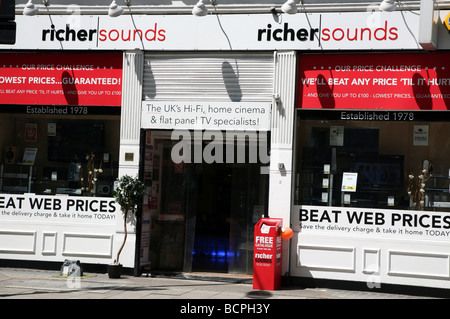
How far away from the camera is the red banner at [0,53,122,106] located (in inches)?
525

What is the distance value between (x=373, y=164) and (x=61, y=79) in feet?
21.6

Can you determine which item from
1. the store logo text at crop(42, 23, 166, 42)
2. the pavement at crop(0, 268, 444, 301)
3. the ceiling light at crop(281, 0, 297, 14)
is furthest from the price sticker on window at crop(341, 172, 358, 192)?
the store logo text at crop(42, 23, 166, 42)

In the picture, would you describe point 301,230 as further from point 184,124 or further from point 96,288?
point 96,288

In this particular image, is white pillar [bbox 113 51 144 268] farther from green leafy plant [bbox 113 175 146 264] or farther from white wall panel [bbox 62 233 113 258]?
green leafy plant [bbox 113 175 146 264]

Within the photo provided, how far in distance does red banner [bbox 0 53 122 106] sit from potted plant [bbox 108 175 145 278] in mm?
1782

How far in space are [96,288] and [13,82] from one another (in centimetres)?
518

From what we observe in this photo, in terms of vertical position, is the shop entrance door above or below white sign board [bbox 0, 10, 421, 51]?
below

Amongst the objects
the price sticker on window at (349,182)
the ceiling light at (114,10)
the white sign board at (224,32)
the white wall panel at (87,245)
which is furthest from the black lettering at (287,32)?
the white wall panel at (87,245)

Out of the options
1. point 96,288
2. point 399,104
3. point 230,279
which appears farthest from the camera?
point 230,279

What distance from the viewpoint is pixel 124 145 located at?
43.2ft

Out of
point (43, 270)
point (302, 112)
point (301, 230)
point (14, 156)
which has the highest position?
point (302, 112)

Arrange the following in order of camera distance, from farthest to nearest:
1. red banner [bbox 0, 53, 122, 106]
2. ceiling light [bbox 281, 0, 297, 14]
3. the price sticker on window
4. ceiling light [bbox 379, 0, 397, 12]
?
red banner [bbox 0, 53, 122, 106] < the price sticker on window < ceiling light [bbox 281, 0, 297, 14] < ceiling light [bbox 379, 0, 397, 12]

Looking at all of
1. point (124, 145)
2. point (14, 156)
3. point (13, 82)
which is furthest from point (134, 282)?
point (13, 82)

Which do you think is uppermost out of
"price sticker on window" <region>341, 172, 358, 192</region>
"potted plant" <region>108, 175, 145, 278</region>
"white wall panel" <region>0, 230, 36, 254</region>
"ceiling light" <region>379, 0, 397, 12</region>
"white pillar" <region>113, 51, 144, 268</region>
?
"ceiling light" <region>379, 0, 397, 12</region>
